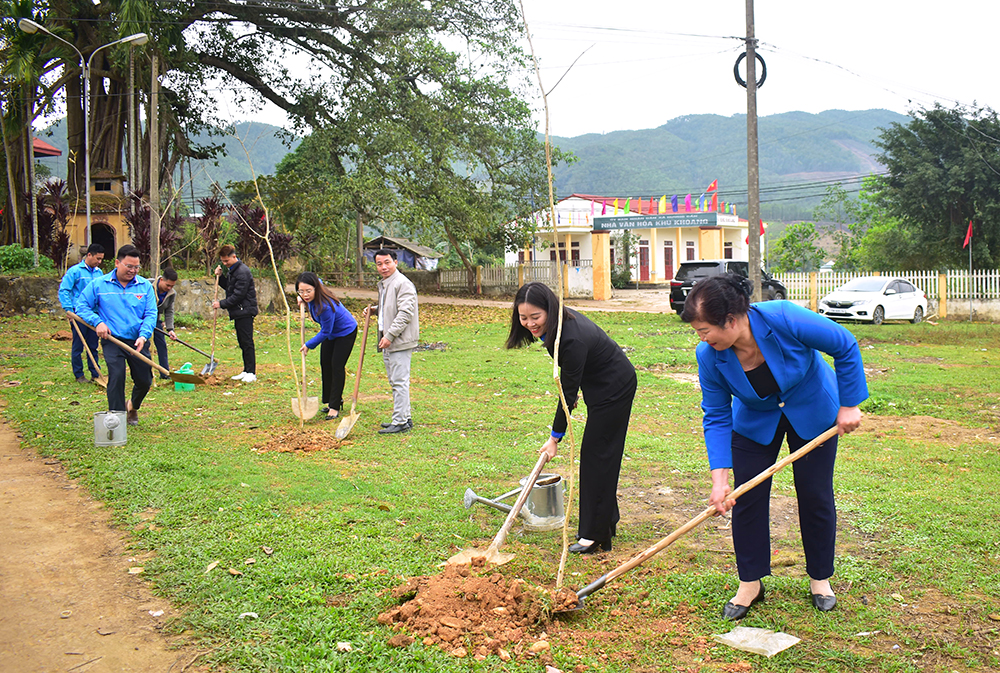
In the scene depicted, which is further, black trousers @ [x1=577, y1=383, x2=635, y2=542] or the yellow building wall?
the yellow building wall

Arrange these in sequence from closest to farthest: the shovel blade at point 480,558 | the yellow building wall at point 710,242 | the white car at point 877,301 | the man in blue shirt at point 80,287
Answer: the shovel blade at point 480,558 < the man in blue shirt at point 80,287 < the white car at point 877,301 < the yellow building wall at point 710,242

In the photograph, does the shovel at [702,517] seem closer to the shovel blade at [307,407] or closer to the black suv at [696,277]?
the shovel blade at [307,407]

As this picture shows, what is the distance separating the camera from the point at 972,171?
26125 mm

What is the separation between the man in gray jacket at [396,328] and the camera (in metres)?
7.53

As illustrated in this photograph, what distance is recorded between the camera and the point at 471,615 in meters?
3.58

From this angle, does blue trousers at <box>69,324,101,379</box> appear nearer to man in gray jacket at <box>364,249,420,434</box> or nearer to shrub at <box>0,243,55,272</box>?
man in gray jacket at <box>364,249,420,434</box>

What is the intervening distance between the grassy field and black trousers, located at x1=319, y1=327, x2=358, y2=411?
16.7 inches

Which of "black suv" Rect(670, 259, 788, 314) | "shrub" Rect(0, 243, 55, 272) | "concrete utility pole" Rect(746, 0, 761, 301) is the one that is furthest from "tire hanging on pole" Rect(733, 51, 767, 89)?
"shrub" Rect(0, 243, 55, 272)

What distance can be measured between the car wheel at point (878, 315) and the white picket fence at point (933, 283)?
352 cm

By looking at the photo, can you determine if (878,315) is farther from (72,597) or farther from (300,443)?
(72,597)

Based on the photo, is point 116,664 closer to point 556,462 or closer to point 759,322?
point 759,322

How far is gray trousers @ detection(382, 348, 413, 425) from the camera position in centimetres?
765

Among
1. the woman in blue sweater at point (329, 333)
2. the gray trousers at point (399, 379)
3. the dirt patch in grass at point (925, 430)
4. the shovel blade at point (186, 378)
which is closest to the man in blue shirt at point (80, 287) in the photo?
the shovel blade at point (186, 378)

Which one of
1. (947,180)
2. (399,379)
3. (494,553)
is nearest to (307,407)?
(399,379)
